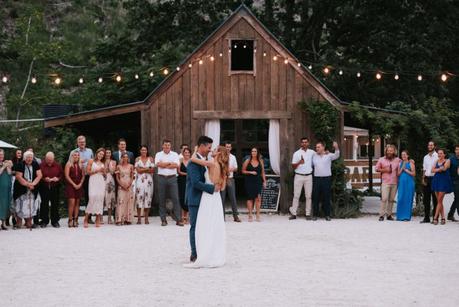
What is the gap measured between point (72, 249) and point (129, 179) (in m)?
4.41

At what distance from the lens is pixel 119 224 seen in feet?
52.2

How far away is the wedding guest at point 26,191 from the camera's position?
49.8 feet

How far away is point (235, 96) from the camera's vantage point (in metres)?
18.8

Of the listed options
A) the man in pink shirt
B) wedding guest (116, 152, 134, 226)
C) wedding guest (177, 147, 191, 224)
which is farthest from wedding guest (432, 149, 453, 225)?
wedding guest (116, 152, 134, 226)

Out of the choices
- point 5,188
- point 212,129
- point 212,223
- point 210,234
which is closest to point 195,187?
point 212,223

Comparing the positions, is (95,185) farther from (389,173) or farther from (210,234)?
(389,173)

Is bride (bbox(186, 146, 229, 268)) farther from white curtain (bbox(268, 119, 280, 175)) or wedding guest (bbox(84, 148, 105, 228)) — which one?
white curtain (bbox(268, 119, 280, 175))

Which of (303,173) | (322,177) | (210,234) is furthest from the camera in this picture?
(303,173)

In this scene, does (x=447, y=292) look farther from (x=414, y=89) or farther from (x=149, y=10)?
(x=149, y=10)

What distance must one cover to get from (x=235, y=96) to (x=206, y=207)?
29.5ft

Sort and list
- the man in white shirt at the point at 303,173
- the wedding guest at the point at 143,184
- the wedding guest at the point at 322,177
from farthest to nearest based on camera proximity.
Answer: the man in white shirt at the point at 303,173
the wedding guest at the point at 322,177
the wedding guest at the point at 143,184

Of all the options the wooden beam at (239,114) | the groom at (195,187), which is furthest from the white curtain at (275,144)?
the groom at (195,187)

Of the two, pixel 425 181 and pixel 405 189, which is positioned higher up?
pixel 425 181

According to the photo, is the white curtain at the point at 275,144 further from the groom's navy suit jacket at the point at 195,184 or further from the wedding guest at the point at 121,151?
the groom's navy suit jacket at the point at 195,184
